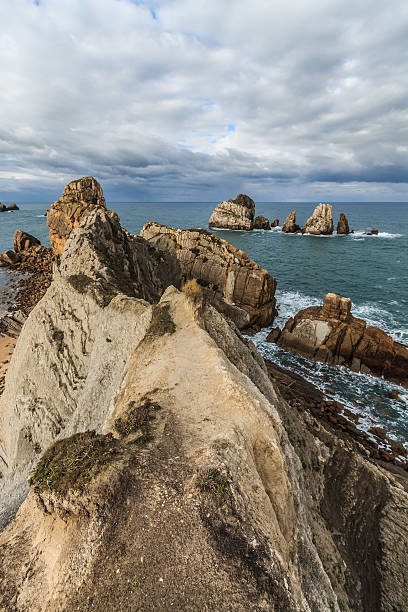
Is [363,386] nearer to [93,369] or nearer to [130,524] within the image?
[93,369]

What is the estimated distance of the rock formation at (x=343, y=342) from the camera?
32.0 meters

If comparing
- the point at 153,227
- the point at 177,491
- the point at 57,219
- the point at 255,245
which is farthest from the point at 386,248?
the point at 177,491

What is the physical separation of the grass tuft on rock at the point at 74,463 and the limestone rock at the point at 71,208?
5391 cm

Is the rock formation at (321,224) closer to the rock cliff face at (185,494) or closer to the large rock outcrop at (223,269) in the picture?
the large rock outcrop at (223,269)

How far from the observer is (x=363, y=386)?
3097 centimetres

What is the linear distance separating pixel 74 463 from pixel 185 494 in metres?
2.53

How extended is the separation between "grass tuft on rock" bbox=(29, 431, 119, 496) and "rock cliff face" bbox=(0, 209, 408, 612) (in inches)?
1.3

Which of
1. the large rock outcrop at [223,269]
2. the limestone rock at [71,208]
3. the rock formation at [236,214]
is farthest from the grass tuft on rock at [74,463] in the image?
the rock formation at [236,214]

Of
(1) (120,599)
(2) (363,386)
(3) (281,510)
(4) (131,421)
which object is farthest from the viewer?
(2) (363,386)

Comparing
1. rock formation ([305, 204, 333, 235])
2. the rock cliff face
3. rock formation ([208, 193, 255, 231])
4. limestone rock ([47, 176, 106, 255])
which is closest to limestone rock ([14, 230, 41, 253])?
limestone rock ([47, 176, 106, 255])

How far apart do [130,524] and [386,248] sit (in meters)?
119

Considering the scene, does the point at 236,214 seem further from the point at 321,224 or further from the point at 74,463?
the point at 74,463

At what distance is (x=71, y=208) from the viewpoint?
54875 millimetres

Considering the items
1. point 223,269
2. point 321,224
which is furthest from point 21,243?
point 321,224
